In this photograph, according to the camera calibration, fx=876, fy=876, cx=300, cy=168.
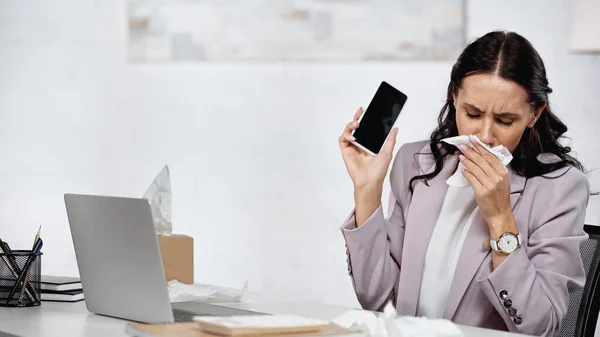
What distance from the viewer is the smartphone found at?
1.92 meters

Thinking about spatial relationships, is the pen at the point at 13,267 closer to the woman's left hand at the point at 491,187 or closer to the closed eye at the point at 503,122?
the woman's left hand at the point at 491,187

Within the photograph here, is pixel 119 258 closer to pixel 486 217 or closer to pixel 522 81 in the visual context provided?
pixel 486 217

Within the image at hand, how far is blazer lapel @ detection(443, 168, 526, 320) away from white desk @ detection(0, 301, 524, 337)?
0.82 feet

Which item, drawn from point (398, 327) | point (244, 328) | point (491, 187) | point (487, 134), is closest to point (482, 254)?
point (491, 187)

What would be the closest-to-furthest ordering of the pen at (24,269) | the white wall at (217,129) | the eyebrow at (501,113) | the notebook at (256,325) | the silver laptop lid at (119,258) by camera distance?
the notebook at (256,325), the silver laptop lid at (119,258), the pen at (24,269), the eyebrow at (501,113), the white wall at (217,129)

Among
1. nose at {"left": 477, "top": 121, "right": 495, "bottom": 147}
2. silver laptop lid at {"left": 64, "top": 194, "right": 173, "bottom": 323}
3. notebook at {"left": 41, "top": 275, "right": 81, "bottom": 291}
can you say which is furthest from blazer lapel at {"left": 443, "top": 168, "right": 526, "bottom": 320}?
notebook at {"left": 41, "top": 275, "right": 81, "bottom": 291}

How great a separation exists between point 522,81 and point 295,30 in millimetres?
2038

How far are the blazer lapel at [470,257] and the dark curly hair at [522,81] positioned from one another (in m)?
0.08

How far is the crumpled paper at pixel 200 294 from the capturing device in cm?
182

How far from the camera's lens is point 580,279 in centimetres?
184

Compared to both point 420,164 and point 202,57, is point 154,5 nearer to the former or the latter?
point 202,57

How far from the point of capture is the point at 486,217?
6.04 feet

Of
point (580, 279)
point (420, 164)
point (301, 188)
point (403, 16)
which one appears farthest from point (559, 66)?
point (580, 279)

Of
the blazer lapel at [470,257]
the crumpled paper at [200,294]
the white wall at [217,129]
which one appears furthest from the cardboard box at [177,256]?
the white wall at [217,129]
